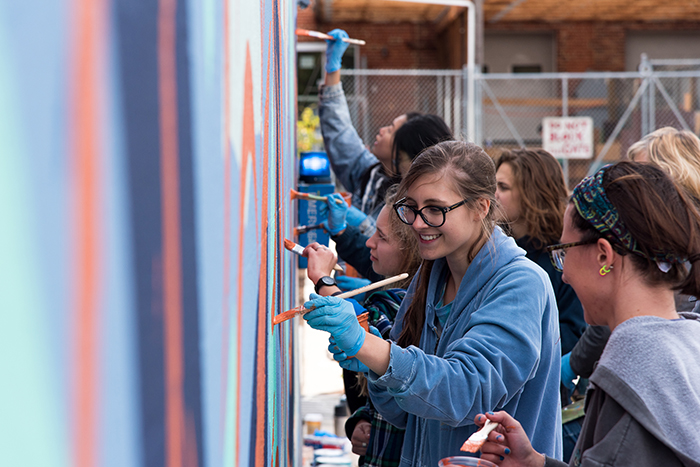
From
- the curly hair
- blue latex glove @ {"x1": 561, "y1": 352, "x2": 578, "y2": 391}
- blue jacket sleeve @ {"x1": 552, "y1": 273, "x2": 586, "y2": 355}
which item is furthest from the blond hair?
blue latex glove @ {"x1": 561, "y1": 352, "x2": 578, "y2": 391}

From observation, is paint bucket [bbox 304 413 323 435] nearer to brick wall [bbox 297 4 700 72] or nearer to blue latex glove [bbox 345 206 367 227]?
blue latex glove [bbox 345 206 367 227]

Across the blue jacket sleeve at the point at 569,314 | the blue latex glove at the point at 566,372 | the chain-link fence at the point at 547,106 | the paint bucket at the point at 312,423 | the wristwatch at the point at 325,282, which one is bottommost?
the paint bucket at the point at 312,423

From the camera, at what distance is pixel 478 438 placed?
127 centimetres

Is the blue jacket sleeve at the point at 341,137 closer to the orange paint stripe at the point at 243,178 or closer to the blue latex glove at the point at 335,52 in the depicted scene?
the blue latex glove at the point at 335,52

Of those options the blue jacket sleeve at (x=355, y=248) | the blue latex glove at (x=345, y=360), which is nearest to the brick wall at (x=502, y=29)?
the blue jacket sleeve at (x=355, y=248)

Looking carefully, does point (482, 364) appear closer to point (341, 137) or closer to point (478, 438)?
point (478, 438)

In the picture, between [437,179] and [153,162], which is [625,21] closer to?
[437,179]

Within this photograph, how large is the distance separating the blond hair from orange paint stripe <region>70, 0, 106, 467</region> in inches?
99.3

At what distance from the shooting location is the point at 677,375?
1080 mm

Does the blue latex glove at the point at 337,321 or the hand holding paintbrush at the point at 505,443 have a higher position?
the blue latex glove at the point at 337,321

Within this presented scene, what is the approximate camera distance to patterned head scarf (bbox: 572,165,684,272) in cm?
120

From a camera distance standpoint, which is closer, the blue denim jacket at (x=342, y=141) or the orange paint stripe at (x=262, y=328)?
the orange paint stripe at (x=262, y=328)

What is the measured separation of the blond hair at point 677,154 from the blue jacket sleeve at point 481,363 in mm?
1338

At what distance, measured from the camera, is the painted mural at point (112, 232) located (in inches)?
10.2
